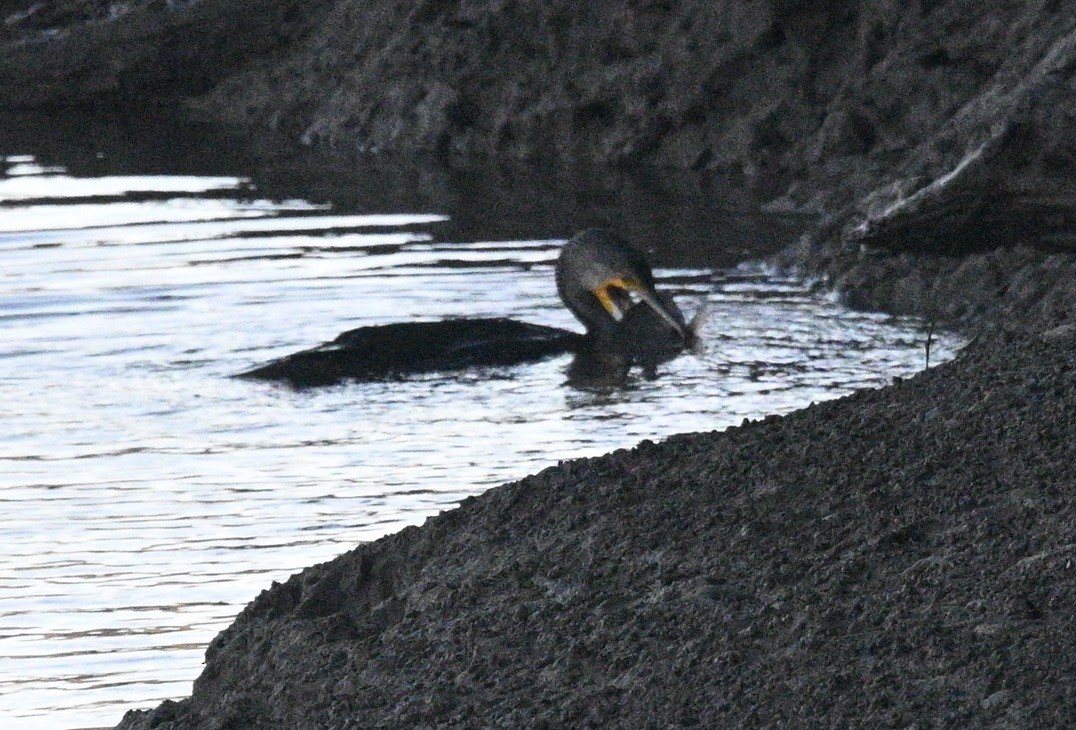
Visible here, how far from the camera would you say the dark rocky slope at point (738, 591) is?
4.96 m

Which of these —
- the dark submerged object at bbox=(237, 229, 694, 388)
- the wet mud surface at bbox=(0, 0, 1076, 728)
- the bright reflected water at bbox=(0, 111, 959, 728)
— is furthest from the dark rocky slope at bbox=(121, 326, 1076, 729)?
the dark submerged object at bbox=(237, 229, 694, 388)

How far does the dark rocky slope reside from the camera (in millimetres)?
4961

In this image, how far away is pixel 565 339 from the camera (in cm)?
1175

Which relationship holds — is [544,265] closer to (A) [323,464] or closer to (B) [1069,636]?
(A) [323,464]

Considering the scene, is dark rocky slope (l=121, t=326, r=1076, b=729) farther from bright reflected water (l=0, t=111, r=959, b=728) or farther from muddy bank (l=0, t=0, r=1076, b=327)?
muddy bank (l=0, t=0, r=1076, b=327)

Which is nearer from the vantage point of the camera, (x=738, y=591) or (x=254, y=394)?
(x=738, y=591)

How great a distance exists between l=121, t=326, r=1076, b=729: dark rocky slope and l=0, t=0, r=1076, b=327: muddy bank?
4.33 meters

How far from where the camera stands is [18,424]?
1028cm

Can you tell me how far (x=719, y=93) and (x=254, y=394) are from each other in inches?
345

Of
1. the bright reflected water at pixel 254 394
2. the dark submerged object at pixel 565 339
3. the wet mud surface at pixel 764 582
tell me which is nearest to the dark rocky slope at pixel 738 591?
the wet mud surface at pixel 764 582

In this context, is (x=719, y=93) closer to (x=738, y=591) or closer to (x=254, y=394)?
(x=254, y=394)

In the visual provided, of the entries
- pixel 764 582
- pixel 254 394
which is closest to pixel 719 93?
pixel 254 394

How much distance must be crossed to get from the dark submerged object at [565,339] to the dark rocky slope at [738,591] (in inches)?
170

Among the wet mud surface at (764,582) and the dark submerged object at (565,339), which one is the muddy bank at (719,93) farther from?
the dark submerged object at (565,339)
